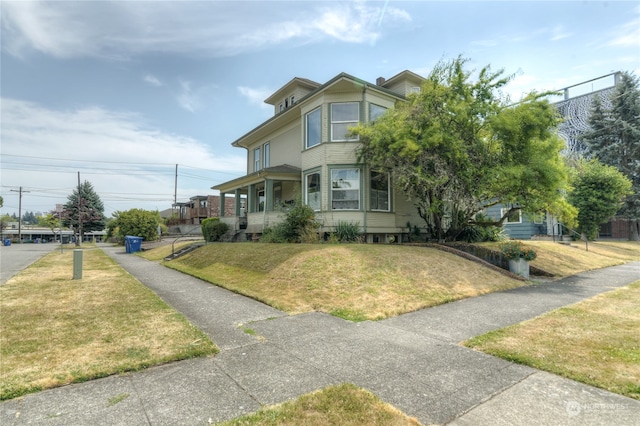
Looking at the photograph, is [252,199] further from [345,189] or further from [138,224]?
[138,224]

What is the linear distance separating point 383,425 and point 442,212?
1265 cm

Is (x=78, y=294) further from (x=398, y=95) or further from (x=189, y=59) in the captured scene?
(x=398, y=95)

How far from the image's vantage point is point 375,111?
15.8 metres

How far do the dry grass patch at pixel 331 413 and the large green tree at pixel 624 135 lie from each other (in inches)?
1365

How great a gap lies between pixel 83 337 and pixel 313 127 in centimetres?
1357

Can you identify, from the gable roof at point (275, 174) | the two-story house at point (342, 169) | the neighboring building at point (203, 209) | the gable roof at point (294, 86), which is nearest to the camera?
the two-story house at point (342, 169)

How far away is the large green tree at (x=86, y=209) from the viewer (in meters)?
48.2

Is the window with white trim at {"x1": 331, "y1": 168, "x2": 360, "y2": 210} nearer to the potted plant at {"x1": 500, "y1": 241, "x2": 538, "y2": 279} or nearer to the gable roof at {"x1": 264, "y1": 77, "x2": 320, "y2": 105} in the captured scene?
the potted plant at {"x1": 500, "y1": 241, "x2": 538, "y2": 279}

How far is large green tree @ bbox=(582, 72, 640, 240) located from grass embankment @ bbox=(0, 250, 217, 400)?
116 feet

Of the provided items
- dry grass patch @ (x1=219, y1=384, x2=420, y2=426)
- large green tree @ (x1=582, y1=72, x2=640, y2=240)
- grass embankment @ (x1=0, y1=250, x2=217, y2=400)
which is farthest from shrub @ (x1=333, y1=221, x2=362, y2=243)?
large green tree @ (x1=582, y1=72, x2=640, y2=240)

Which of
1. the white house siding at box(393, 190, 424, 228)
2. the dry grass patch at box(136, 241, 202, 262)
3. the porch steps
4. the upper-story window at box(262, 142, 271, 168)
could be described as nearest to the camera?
the white house siding at box(393, 190, 424, 228)

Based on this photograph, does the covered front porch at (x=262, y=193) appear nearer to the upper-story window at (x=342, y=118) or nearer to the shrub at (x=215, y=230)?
the shrub at (x=215, y=230)

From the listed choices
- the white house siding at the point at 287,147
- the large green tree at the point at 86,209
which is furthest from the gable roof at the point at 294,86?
the large green tree at the point at 86,209

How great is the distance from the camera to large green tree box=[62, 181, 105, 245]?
48250 millimetres
